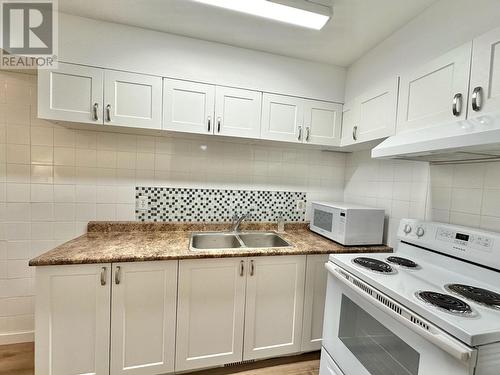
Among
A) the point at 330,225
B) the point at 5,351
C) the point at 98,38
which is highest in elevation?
the point at 98,38

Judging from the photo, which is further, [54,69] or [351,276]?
[54,69]

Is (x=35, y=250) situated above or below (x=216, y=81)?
below

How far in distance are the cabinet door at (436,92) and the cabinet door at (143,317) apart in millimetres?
1706

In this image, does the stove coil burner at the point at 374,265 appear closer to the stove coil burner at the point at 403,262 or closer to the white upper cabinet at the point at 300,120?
the stove coil burner at the point at 403,262

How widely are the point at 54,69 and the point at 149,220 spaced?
122 cm

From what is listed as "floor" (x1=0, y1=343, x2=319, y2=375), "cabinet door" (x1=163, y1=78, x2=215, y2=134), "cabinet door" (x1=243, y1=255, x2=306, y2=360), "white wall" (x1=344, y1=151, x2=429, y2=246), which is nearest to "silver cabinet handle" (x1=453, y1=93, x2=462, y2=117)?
"white wall" (x1=344, y1=151, x2=429, y2=246)


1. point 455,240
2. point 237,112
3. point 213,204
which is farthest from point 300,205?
point 455,240

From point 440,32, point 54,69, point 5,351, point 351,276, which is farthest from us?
point 5,351

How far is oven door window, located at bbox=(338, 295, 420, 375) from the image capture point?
0.93 m

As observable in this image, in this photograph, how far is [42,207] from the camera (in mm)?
1778

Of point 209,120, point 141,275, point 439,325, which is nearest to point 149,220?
point 141,275

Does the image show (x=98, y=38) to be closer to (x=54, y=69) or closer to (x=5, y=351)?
(x=54, y=69)

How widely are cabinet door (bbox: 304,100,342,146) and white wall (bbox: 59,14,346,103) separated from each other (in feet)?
0.24
